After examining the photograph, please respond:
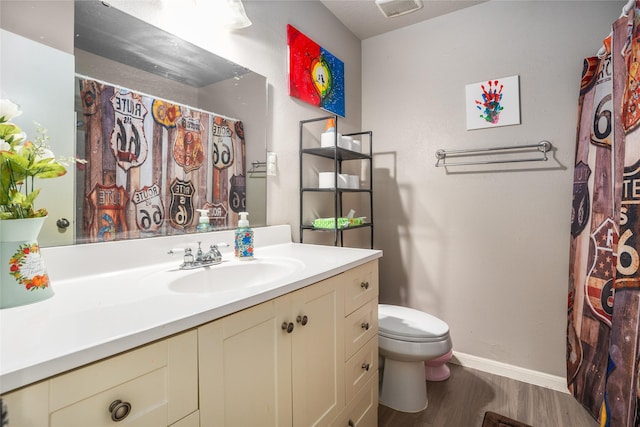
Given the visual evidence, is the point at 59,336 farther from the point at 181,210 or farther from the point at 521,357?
the point at 521,357

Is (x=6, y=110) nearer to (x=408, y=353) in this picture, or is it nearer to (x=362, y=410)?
(x=362, y=410)

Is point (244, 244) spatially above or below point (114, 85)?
below

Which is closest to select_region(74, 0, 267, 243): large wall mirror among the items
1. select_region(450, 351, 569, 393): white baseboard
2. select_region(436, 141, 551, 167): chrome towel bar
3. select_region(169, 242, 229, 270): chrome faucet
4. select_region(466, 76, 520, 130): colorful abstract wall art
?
select_region(169, 242, 229, 270): chrome faucet

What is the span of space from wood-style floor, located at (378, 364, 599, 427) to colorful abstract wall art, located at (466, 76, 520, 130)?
1590 mm

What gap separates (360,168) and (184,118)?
1.50 m

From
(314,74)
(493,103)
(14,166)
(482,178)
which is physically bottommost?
(14,166)

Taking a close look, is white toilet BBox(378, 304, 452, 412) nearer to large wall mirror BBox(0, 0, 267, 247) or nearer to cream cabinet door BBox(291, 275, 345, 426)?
cream cabinet door BBox(291, 275, 345, 426)

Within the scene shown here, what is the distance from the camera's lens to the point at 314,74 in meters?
1.96

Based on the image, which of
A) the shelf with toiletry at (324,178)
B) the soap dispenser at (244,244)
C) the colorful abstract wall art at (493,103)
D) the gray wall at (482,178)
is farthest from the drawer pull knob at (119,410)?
the colorful abstract wall art at (493,103)

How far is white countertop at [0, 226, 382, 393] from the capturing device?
49 centimetres

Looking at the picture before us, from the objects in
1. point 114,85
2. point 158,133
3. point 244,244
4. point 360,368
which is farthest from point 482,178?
point 114,85

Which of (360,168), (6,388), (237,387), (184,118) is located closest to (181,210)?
(184,118)

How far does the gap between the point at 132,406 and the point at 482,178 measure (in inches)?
83.4

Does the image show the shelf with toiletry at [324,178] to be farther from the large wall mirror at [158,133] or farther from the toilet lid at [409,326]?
the toilet lid at [409,326]
